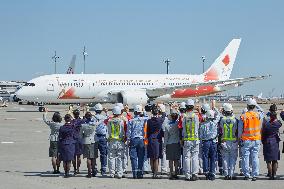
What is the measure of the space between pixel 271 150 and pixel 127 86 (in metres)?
36.5

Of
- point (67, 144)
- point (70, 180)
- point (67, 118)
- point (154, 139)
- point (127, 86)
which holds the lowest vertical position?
point (70, 180)

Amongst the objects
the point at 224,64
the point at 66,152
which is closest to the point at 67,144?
the point at 66,152

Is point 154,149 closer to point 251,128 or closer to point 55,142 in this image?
point 251,128

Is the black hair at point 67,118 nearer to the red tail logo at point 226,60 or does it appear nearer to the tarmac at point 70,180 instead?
the tarmac at point 70,180

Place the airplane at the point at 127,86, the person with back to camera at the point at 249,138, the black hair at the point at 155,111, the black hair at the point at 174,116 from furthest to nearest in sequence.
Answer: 1. the airplane at the point at 127,86
2. the black hair at the point at 155,111
3. the black hair at the point at 174,116
4. the person with back to camera at the point at 249,138

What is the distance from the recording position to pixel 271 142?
12.0m

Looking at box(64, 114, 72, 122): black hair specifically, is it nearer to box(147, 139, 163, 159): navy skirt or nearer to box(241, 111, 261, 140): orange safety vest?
box(147, 139, 163, 159): navy skirt

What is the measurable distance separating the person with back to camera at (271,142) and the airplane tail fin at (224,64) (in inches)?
1596

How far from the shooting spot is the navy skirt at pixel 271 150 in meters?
11.9

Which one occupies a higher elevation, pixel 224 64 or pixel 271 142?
pixel 224 64

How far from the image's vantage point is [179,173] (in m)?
12.7

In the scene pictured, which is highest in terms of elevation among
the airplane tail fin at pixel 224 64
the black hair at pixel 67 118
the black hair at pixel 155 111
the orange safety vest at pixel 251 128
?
the airplane tail fin at pixel 224 64

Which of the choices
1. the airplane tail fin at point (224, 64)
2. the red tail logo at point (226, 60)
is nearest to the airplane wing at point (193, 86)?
the airplane tail fin at point (224, 64)

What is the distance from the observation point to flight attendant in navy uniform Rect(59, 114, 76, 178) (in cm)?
1213
